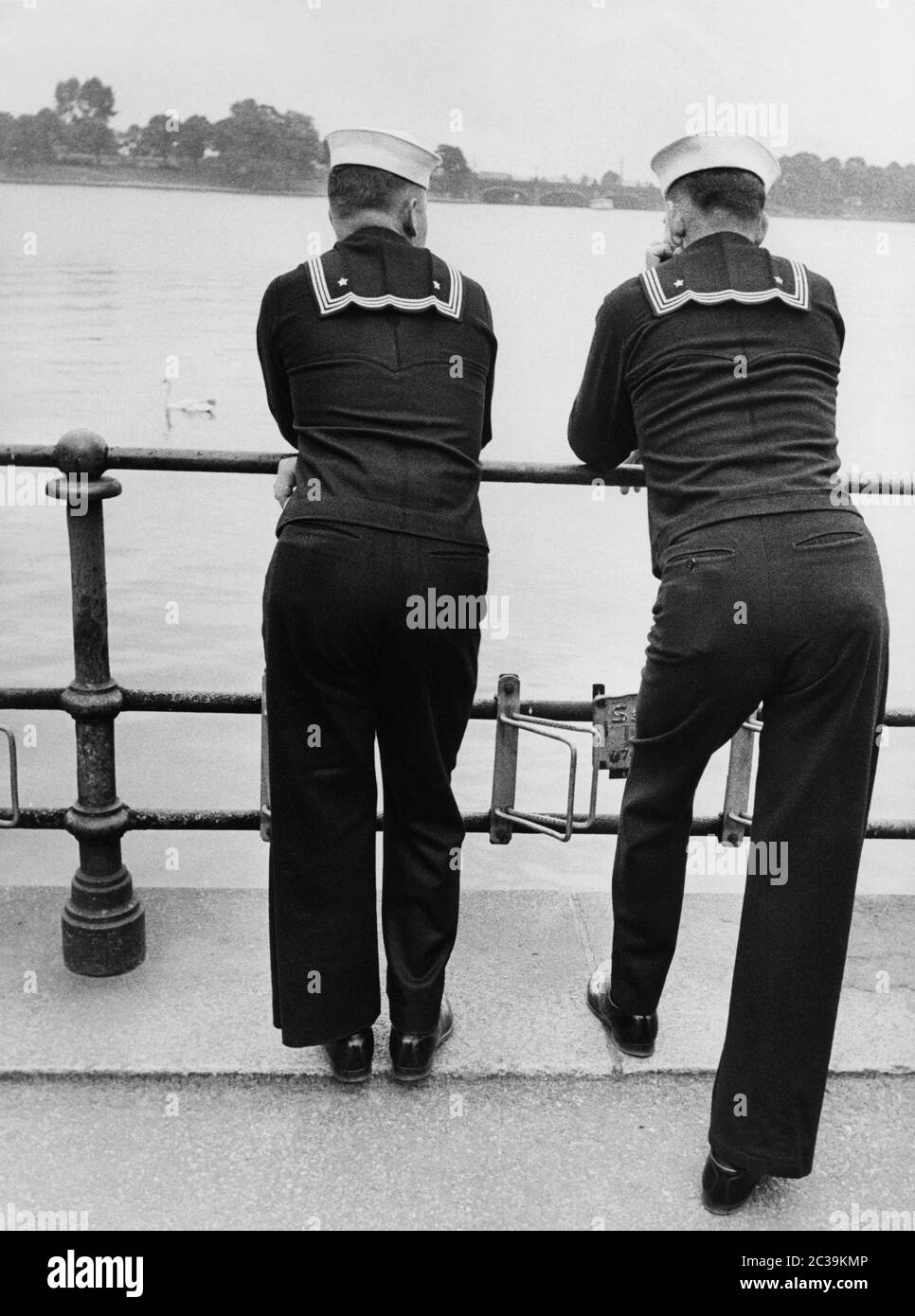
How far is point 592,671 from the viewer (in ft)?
57.4

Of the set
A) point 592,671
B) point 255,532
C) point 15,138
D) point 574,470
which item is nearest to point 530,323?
point 15,138

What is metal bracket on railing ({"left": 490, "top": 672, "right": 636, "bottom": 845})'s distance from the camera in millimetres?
2805

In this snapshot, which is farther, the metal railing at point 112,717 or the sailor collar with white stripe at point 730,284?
the metal railing at point 112,717

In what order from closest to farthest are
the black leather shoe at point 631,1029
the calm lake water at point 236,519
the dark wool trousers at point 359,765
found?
the dark wool trousers at point 359,765, the black leather shoe at point 631,1029, the calm lake water at point 236,519

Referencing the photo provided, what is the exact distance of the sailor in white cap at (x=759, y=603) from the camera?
2119 mm

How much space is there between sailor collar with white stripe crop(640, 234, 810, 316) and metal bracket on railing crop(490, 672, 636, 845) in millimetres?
806

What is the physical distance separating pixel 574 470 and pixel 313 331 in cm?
64

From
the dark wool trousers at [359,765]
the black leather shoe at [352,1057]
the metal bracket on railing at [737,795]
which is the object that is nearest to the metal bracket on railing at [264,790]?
the dark wool trousers at [359,765]

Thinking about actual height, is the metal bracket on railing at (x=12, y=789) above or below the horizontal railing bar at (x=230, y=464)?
below

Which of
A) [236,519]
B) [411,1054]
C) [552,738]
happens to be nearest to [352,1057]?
[411,1054]

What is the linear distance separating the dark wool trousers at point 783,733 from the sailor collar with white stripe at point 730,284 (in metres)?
0.34

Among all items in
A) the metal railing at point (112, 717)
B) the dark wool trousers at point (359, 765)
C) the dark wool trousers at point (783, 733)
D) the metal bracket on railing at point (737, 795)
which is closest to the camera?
the dark wool trousers at point (783, 733)

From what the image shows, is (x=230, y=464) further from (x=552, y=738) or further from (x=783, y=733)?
(x=783, y=733)

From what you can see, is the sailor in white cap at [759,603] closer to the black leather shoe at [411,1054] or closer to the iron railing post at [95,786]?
the black leather shoe at [411,1054]
